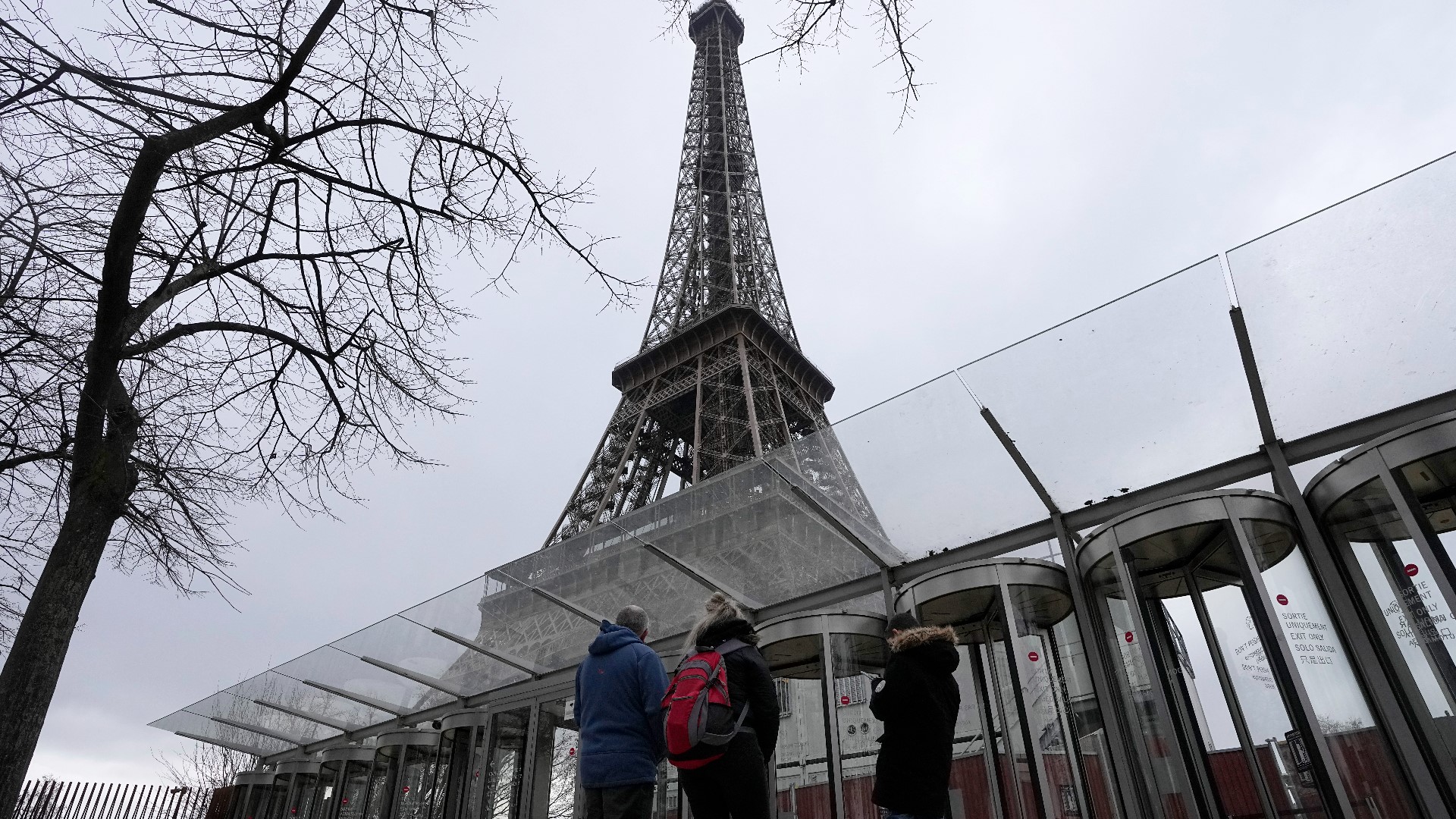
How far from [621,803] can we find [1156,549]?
3.75 metres

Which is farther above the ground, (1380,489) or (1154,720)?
(1380,489)

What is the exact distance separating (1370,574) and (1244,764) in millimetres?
1327

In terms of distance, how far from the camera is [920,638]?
11.5 ft

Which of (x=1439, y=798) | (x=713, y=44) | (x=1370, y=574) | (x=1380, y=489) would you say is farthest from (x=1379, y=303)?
(x=713, y=44)

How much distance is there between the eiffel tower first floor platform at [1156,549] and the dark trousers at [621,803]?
0.64 meters

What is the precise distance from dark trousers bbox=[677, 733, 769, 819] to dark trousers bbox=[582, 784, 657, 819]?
223 millimetres

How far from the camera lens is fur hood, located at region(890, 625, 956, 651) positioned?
3506 mm

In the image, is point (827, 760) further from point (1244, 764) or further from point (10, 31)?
point (10, 31)

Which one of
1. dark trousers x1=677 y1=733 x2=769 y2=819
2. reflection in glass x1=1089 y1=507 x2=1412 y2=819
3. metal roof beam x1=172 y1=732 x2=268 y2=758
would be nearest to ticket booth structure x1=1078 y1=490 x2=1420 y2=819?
reflection in glass x1=1089 y1=507 x2=1412 y2=819

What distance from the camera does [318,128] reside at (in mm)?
4504

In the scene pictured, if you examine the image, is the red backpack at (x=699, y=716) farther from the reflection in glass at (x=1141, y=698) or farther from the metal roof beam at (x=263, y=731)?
the metal roof beam at (x=263, y=731)

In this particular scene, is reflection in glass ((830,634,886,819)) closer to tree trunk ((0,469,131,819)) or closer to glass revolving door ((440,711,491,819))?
tree trunk ((0,469,131,819))

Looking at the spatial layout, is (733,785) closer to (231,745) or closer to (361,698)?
(361,698)

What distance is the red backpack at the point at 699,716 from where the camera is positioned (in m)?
3.00
